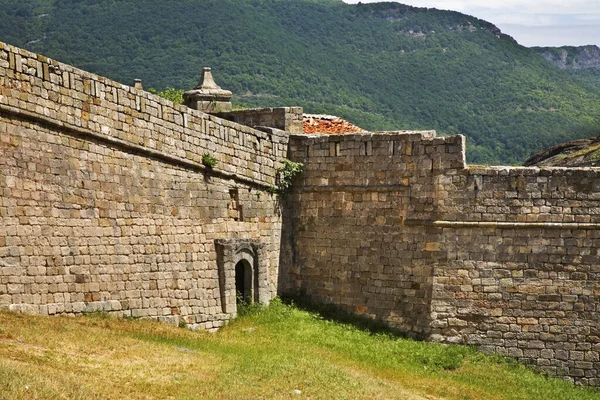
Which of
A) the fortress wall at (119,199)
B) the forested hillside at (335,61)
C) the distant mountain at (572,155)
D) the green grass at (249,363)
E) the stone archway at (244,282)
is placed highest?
the forested hillside at (335,61)

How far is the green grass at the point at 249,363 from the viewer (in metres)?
14.2

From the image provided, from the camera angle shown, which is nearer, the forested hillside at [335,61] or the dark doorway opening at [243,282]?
the dark doorway opening at [243,282]

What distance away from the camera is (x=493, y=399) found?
18.7 metres

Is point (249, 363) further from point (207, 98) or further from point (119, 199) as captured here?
point (207, 98)

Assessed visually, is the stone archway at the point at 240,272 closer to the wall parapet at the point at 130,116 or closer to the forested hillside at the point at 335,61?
the wall parapet at the point at 130,116

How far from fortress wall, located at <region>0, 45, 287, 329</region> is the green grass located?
25.6 inches

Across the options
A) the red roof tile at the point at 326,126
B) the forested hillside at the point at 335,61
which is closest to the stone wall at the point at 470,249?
the red roof tile at the point at 326,126

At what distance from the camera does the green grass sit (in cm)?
1419

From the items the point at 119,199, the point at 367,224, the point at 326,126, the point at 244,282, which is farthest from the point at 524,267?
the point at 119,199

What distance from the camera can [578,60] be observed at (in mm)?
86188

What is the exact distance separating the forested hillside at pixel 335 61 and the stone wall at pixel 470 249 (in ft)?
96.3

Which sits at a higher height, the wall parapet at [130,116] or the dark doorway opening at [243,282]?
the wall parapet at [130,116]

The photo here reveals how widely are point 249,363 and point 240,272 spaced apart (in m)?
5.30

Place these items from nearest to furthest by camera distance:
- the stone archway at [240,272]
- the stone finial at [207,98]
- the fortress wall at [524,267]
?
the fortress wall at [524,267], the stone archway at [240,272], the stone finial at [207,98]
